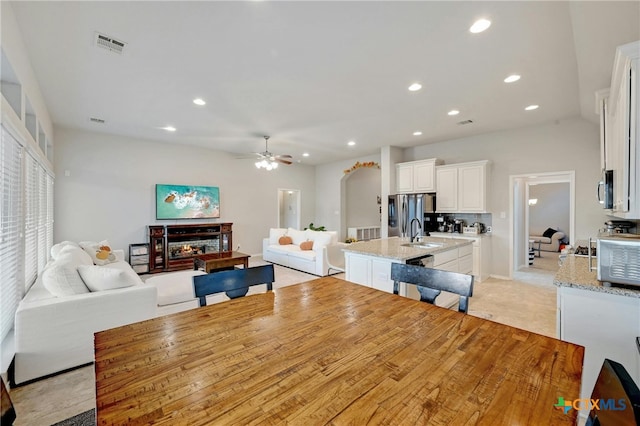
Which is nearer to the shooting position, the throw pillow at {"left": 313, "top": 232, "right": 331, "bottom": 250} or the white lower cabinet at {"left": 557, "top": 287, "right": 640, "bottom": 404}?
the white lower cabinet at {"left": 557, "top": 287, "right": 640, "bottom": 404}

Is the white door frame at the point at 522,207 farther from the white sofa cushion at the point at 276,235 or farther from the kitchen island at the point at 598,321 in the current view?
the white sofa cushion at the point at 276,235

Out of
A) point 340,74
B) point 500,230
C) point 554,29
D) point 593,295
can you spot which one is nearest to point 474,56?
point 554,29

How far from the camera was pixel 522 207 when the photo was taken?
19.9 feet

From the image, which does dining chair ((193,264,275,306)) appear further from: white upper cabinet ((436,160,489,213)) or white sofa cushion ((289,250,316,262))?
white upper cabinet ((436,160,489,213))

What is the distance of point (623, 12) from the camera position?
1784mm

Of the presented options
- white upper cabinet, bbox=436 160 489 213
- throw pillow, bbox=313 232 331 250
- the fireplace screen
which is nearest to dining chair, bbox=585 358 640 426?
throw pillow, bbox=313 232 331 250

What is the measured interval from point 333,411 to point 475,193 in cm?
558

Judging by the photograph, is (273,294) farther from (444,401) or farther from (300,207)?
(300,207)

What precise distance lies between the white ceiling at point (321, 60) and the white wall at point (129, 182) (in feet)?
2.64

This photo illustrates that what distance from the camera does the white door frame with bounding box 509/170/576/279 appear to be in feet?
15.0

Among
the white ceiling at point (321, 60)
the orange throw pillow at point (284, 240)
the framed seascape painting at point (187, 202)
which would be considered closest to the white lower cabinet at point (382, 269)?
the white ceiling at point (321, 60)

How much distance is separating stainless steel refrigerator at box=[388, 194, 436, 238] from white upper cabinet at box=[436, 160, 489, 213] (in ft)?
0.83

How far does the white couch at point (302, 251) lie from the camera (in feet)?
17.5

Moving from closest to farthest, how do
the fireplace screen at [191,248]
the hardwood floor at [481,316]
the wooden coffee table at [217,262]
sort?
the hardwood floor at [481,316] → the wooden coffee table at [217,262] → the fireplace screen at [191,248]
